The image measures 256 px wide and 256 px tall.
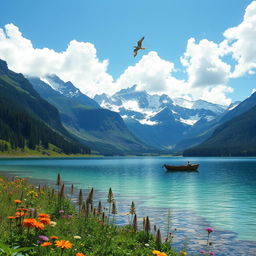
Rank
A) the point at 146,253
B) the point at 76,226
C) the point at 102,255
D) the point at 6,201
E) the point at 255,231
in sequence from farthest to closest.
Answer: the point at 255,231 → the point at 6,201 → the point at 76,226 → the point at 146,253 → the point at 102,255

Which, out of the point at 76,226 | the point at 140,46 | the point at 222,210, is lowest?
the point at 222,210

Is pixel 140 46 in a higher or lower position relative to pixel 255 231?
higher

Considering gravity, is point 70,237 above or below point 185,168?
above

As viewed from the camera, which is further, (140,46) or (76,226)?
(140,46)

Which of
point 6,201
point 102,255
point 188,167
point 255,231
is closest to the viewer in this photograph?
point 102,255

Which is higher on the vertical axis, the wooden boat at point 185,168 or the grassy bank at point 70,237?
the grassy bank at point 70,237

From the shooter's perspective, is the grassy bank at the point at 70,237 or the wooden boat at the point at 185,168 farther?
the wooden boat at the point at 185,168

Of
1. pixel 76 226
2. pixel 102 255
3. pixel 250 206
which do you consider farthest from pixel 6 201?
pixel 250 206

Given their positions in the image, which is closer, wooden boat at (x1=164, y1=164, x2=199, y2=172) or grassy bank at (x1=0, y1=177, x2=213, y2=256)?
grassy bank at (x1=0, y1=177, x2=213, y2=256)

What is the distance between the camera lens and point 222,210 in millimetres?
36281

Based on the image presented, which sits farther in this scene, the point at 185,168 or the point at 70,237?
the point at 185,168

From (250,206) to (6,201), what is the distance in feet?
96.3

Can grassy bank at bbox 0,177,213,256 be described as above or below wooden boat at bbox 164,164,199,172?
above

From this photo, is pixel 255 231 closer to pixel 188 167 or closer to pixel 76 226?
pixel 76 226
